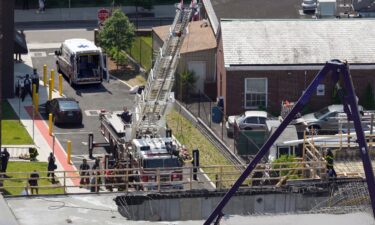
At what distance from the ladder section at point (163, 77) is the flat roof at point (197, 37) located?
711 cm

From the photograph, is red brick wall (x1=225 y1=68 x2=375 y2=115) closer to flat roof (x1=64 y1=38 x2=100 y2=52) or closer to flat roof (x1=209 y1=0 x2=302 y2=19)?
flat roof (x1=209 y1=0 x2=302 y2=19)

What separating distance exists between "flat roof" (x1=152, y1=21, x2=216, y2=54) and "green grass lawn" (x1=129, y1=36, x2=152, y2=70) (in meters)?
1.15

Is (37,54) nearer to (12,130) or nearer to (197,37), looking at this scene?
(197,37)

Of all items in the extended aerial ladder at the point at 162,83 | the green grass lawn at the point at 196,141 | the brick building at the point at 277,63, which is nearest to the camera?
the green grass lawn at the point at 196,141

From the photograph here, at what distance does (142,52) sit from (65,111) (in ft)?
42.0

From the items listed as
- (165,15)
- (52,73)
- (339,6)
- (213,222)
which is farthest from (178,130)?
(165,15)

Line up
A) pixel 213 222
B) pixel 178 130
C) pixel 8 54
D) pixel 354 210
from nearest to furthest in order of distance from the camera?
pixel 213 222, pixel 354 210, pixel 178 130, pixel 8 54

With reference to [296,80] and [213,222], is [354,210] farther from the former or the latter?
[296,80]

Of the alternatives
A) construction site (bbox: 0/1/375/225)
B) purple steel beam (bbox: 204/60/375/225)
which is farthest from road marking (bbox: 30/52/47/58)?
purple steel beam (bbox: 204/60/375/225)

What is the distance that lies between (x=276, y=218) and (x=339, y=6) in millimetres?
29746

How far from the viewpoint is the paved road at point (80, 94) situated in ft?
206

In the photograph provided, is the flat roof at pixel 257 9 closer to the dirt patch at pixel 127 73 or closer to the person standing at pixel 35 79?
the dirt patch at pixel 127 73

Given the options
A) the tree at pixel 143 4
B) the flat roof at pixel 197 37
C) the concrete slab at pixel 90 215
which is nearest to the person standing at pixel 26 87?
the flat roof at pixel 197 37

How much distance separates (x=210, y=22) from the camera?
7275cm
